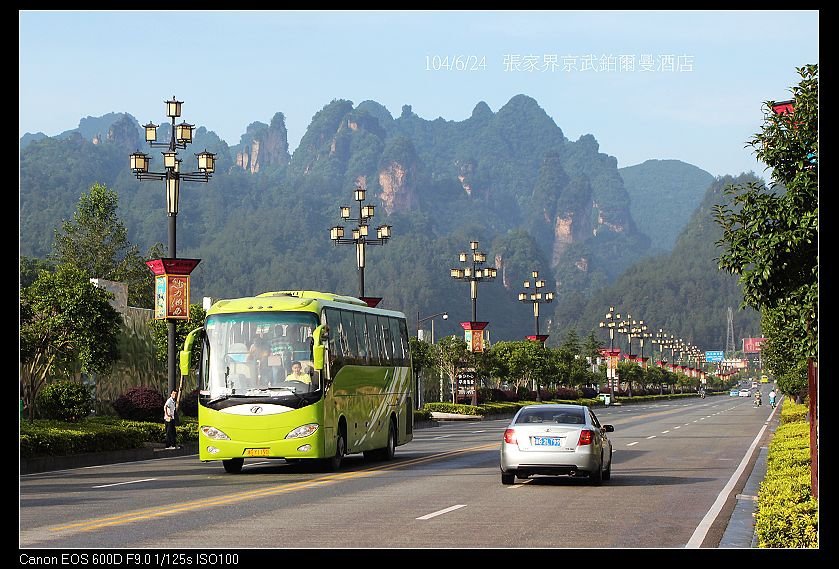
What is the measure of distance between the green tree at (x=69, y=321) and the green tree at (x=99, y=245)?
73.9m

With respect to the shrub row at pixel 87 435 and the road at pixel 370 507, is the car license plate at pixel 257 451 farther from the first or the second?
the shrub row at pixel 87 435

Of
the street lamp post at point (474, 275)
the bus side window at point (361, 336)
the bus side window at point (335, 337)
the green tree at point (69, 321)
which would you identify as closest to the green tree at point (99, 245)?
the street lamp post at point (474, 275)

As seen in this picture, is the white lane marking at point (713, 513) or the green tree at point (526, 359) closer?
the white lane marking at point (713, 513)

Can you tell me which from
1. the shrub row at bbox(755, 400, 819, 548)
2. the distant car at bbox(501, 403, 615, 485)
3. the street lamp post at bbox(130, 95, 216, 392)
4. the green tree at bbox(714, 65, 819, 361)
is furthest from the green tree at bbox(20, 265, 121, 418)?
the green tree at bbox(714, 65, 819, 361)

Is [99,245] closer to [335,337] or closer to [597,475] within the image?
[335,337]

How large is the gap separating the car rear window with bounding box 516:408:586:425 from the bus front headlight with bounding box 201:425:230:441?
6.24m

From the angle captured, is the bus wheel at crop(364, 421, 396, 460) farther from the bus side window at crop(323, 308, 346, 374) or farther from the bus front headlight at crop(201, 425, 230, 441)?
the bus front headlight at crop(201, 425, 230, 441)

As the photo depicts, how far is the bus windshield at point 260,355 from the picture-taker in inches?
993

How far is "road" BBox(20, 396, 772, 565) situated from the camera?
1420 centimetres

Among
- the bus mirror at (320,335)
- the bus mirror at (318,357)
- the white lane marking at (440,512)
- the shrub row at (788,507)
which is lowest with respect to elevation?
the white lane marking at (440,512)

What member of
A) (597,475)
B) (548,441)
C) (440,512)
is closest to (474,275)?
(597,475)

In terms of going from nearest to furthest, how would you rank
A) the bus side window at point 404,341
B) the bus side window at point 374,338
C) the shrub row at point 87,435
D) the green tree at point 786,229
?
the green tree at point 786,229, the shrub row at point 87,435, the bus side window at point 374,338, the bus side window at point 404,341
